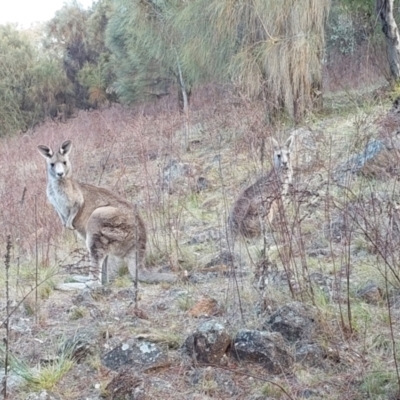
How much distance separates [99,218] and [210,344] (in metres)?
2.56

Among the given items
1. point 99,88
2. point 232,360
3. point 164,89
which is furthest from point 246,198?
point 99,88

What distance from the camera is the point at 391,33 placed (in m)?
10.9

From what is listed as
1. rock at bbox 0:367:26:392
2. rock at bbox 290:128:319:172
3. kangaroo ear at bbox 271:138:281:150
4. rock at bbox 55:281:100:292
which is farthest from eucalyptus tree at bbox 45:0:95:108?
rock at bbox 0:367:26:392

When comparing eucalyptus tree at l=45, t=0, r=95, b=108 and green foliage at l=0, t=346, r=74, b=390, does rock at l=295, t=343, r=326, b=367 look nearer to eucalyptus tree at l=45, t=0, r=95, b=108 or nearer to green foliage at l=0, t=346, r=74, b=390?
green foliage at l=0, t=346, r=74, b=390

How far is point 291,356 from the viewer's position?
3.50m

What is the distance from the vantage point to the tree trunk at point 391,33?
425 inches

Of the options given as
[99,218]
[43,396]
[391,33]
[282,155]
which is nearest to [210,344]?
→ [43,396]

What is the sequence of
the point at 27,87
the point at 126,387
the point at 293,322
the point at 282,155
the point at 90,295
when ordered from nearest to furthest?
1. the point at 126,387
2. the point at 293,322
3. the point at 90,295
4. the point at 282,155
5. the point at 27,87

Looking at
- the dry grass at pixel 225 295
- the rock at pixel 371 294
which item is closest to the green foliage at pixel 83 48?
the dry grass at pixel 225 295

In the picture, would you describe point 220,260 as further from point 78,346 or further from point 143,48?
point 143,48

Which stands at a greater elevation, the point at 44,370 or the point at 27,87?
the point at 27,87

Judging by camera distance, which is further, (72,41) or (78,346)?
(72,41)

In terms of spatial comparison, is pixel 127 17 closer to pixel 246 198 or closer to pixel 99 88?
pixel 99 88

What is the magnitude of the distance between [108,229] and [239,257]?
1.22 metres
